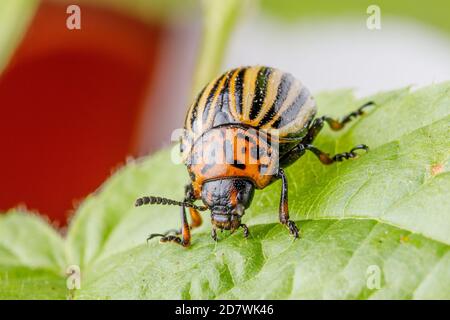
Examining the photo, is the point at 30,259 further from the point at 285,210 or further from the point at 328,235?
the point at 328,235

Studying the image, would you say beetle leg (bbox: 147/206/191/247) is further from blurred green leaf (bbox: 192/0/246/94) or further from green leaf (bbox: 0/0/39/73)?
green leaf (bbox: 0/0/39/73)

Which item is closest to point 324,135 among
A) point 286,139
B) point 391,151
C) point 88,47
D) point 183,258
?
point 286,139

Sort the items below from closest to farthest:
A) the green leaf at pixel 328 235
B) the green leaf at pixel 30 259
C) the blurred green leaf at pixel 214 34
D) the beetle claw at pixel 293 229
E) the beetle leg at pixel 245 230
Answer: the green leaf at pixel 328 235 → the beetle claw at pixel 293 229 → the beetle leg at pixel 245 230 → the green leaf at pixel 30 259 → the blurred green leaf at pixel 214 34

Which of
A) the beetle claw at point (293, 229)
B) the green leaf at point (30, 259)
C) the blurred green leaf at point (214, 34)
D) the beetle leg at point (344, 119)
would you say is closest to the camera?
the beetle claw at point (293, 229)

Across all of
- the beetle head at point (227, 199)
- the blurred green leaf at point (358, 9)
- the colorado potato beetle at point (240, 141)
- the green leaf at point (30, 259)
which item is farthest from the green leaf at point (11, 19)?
the blurred green leaf at point (358, 9)

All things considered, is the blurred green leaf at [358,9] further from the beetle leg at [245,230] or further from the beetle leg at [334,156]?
the beetle leg at [245,230]

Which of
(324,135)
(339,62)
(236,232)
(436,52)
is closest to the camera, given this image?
(236,232)

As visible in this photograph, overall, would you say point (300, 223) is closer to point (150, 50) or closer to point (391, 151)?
point (391, 151)
